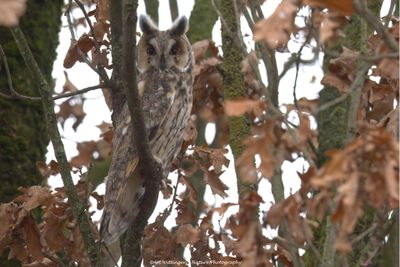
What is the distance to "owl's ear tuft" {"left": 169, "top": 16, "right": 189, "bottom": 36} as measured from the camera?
4.25m

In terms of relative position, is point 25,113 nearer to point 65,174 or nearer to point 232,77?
point 65,174

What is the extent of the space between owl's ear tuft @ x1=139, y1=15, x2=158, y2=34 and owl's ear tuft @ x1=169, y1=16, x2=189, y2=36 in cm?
9

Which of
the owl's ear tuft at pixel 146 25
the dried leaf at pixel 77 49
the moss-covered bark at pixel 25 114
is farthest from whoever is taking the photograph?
the moss-covered bark at pixel 25 114

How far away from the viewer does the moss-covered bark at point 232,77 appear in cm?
354

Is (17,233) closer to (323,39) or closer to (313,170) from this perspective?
(313,170)

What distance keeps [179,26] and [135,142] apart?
1311 mm

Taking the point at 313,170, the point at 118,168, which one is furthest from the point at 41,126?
the point at 313,170

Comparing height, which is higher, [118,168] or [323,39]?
[118,168]

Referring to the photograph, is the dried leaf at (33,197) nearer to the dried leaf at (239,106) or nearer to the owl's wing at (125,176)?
the owl's wing at (125,176)

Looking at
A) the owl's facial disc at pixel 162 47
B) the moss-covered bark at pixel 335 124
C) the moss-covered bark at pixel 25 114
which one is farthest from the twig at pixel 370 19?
the moss-covered bark at pixel 25 114

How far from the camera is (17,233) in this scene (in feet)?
11.6

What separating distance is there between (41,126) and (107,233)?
0.95 metres

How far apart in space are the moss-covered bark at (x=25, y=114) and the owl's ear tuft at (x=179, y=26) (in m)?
0.83

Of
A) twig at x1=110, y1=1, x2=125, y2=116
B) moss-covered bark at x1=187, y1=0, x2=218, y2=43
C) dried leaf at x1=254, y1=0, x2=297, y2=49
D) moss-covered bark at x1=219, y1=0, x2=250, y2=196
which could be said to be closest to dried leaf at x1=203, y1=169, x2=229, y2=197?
moss-covered bark at x1=219, y1=0, x2=250, y2=196
